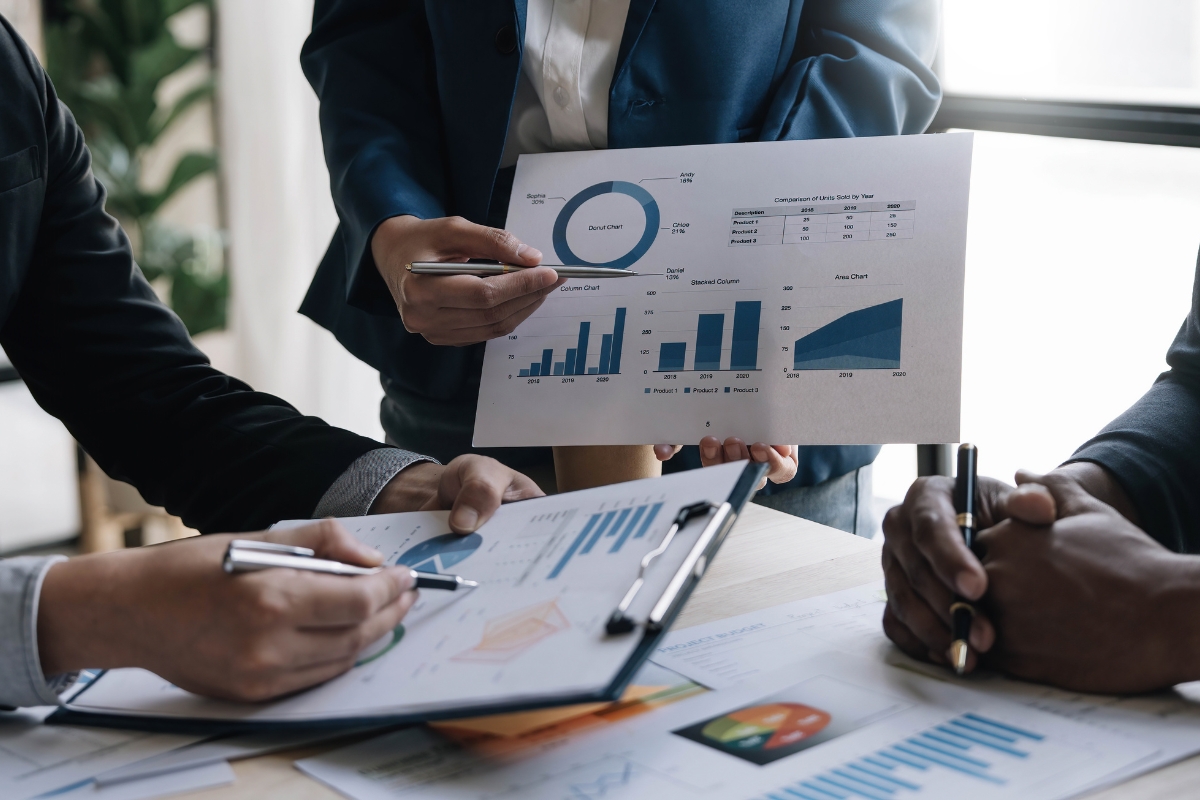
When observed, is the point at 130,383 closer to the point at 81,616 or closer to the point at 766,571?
the point at 81,616

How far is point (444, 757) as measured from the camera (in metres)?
A: 0.60

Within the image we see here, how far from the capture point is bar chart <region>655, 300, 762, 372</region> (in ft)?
3.18

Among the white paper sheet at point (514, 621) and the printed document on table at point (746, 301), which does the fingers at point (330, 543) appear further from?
the printed document on table at point (746, 301)

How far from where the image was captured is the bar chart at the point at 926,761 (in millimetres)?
549

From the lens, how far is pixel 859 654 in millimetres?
723

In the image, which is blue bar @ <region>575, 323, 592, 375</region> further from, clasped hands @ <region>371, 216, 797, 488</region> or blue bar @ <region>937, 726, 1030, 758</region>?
blue bar @ <region>937, 726, 1030, 758</region>

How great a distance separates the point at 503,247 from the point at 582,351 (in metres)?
0.12

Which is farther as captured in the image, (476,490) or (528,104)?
(528,104)

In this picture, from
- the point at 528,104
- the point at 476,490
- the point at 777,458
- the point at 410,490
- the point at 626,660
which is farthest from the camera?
the point at 528,104

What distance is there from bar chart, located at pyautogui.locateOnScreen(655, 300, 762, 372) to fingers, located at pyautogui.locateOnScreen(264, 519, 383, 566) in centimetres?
39

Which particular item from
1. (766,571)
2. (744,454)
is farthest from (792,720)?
(744,454)

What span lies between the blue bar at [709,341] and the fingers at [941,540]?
25 centimetres

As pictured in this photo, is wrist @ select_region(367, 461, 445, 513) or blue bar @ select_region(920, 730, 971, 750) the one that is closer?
blue bar @ select_region(920, 730, 971, 750)

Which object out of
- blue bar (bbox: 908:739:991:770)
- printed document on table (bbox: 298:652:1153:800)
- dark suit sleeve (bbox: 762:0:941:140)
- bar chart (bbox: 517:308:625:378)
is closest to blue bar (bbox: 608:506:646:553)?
printed document on table (bbox: 298:652:1153:800)
